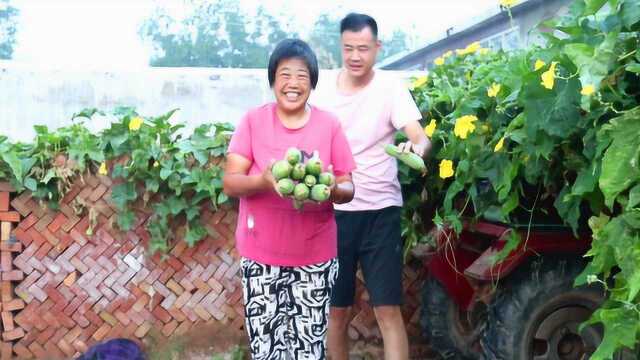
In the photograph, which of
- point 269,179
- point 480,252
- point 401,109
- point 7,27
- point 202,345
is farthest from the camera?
point 7,27

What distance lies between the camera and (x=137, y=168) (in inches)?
165

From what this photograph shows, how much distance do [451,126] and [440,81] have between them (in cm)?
65

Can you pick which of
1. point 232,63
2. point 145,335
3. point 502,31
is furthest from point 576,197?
point 232,63

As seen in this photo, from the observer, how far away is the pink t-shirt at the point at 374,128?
11.0ft

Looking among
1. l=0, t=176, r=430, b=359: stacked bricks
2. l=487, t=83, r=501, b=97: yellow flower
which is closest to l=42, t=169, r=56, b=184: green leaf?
l=0, t=176, r=430, b=359: stacked bricks

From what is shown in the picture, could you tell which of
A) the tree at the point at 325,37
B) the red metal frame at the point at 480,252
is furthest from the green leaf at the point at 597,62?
the tree at the point at 325,37

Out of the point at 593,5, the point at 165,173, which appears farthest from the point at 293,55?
the point at 165,173

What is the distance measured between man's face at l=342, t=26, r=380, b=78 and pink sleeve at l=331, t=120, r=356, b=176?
0.57 meters

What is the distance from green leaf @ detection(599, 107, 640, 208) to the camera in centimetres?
188

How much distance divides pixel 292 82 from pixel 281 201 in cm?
48

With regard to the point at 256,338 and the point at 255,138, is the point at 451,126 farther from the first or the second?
the point at 256,338

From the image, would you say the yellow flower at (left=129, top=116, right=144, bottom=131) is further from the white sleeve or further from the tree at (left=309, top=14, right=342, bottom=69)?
the tree at (left=309, top=14, right=342, bottom=69)

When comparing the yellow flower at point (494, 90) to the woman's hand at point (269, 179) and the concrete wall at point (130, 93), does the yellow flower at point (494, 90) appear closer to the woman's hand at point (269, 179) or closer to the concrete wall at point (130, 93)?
the woman's hand at point (269, 179)

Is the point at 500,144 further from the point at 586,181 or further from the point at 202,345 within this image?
the point at 202,345
